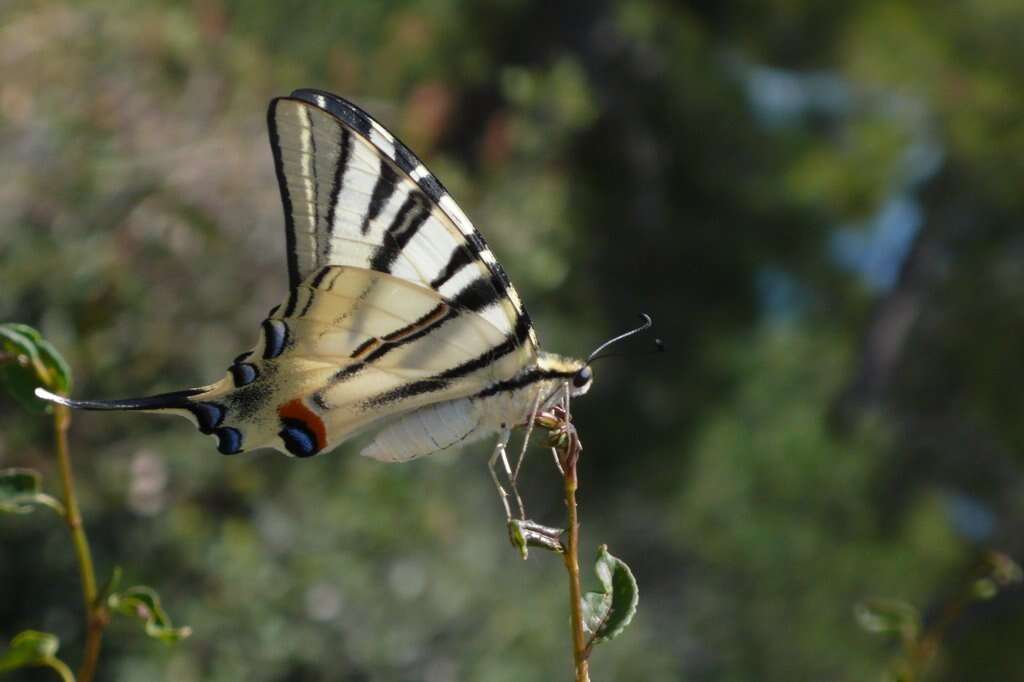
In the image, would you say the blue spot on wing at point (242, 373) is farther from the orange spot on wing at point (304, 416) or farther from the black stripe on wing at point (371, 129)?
the black stripe on wing at point (371, 129)

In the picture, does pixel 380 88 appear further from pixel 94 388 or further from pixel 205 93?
pixel 94 388

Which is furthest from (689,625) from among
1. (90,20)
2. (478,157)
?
(90,20)

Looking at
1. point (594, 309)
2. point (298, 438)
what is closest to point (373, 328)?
point (298, 438)

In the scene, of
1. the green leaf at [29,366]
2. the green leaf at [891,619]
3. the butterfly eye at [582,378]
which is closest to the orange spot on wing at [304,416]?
the butterfly eye at [582,378]

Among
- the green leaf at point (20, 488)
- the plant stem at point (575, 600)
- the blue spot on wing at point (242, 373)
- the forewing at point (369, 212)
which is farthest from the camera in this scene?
the blue spot on wing at point (242, 373)

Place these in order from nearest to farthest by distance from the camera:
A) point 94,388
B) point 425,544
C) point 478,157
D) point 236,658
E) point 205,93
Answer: point 236,658, point 94,388, point 425,544, point 205,93, point 478,157

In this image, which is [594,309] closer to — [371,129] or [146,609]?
[371,129]

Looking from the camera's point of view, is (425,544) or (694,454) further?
(694,454)
